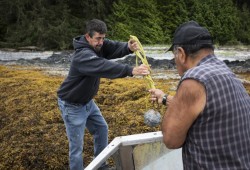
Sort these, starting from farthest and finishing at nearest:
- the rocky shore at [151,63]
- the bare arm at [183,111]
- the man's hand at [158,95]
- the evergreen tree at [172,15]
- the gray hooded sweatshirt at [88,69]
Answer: the evergreen tree at [172,15] < the rocky shore at [151,63] < the gray hooded sweatshirt at [88,69] < the man's hand at [158,95] < the bare arm at [183,111]

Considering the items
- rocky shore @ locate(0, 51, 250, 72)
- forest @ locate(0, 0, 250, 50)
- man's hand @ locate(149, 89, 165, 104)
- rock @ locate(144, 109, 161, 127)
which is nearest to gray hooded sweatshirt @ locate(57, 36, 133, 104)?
man's hand @ locate(149, 89, 165, 104)

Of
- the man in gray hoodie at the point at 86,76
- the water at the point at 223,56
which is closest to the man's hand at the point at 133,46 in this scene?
the man in gray hoodie at the point at 86,76


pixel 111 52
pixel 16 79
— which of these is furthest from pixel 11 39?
pixel 111 52

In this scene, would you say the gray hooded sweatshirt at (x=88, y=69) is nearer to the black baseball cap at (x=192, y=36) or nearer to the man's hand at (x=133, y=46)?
the man's hand at (x=133, y=46)

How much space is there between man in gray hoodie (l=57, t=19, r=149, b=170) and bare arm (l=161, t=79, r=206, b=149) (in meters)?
1.21

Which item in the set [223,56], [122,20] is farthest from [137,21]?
[223,56]

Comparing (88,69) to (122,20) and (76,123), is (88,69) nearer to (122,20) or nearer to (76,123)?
(76,123)

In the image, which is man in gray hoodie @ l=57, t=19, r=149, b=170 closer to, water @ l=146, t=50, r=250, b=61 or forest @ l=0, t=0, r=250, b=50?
water @ l=146, t=50, r=250, b=61

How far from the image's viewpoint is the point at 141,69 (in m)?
2.94

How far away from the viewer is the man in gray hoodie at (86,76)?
3.17 m

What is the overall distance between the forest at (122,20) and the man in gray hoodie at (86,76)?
19389mm

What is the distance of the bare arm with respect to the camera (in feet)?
5.59

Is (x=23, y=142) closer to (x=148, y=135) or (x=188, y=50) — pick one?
(x=148, y=135)

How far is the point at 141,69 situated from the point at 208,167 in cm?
129
